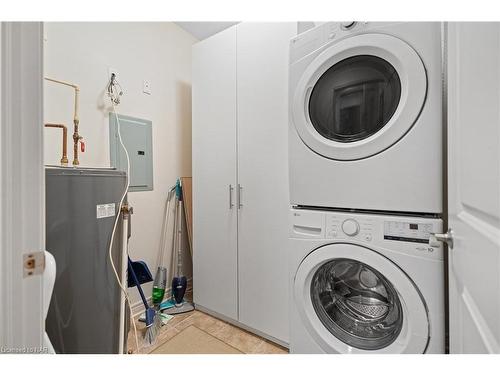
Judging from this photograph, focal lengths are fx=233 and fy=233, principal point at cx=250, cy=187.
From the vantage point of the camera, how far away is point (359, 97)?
0.99 metres

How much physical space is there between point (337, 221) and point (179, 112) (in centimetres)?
179

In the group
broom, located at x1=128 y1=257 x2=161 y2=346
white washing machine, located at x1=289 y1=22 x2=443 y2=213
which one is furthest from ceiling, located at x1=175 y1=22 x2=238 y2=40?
broom, located at x1=128 y1=257 x2=161 y2=346

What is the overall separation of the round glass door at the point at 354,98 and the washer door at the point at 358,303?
19.8 inches

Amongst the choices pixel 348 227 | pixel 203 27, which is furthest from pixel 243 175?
pixel 203 27

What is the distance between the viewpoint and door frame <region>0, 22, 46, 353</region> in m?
0.48

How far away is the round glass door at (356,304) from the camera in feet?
3.07

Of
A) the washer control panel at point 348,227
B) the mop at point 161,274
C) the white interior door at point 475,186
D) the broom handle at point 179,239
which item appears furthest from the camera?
the broom handle at point 179,239

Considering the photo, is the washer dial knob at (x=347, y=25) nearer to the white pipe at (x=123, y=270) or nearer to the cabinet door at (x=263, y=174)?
the cabinet door at (x=263, y=174)

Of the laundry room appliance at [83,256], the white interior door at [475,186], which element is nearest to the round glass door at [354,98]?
the white interior door at [475,186]

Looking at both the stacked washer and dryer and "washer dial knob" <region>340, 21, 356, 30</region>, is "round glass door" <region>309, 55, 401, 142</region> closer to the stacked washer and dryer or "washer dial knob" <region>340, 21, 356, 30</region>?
the stacked washer and dryer

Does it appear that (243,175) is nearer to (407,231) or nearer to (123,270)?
(123,270)
